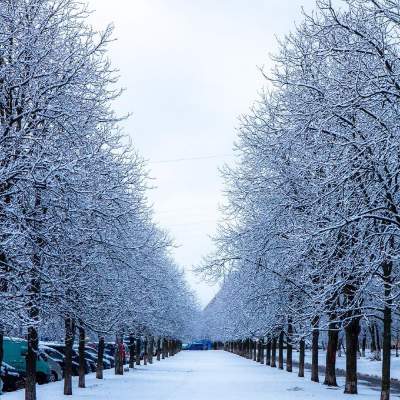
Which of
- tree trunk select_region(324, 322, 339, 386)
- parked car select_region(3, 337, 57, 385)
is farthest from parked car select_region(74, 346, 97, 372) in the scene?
tree trunk select_region(324, 322, 339, 386)

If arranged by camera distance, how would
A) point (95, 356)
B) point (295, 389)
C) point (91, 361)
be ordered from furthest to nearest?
point (95, 356) < point (91, 361) < point (295, 389)

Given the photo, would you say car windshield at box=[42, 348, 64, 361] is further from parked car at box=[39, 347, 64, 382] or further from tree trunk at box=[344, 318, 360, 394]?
tree trunk at box=[344, 318, 360, 394]

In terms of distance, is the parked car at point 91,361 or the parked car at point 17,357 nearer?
the parked car at point 17,357

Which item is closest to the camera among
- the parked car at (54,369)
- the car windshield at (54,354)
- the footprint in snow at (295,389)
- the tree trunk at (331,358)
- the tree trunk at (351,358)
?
the tree trunk at (351,358)

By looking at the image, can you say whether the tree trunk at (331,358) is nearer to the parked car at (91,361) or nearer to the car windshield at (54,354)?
the car windshield at (54,354)

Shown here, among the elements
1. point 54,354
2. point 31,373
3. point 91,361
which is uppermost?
point 31,373

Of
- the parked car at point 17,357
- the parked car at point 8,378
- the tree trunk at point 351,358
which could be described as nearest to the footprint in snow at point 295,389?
the tree trunk at point 351,358

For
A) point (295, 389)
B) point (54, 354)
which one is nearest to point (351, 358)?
point (295, 389)

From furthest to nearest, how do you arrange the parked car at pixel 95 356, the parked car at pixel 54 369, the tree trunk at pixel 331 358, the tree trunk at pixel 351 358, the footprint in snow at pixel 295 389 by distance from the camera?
the parked car at pixel 95 356
the parked car at pixel 54 369
the tree trunk at pixel 331 358
the footprint in snow at pixel 295 389
the tree trunk at pixel 351 358

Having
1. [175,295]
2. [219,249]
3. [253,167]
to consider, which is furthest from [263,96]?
[175,295]

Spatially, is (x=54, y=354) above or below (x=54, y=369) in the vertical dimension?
above

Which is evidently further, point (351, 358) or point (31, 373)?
point (351, 358)

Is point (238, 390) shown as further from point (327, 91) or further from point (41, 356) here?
point (327, 91)

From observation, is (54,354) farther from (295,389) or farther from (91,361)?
(295,389)
